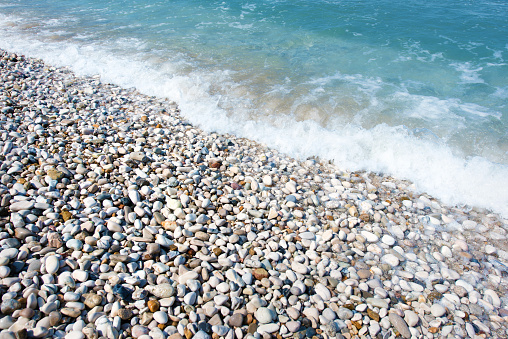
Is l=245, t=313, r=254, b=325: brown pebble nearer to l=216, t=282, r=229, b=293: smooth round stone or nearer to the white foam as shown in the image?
l=216, t=282, r=229, b=293: smooth round stone

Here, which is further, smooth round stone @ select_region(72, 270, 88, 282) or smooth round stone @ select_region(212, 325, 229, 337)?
smooth round stone @ select_region(72, 270, 88, 282)

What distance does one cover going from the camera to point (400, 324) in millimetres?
2990

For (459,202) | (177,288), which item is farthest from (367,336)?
(459,202)

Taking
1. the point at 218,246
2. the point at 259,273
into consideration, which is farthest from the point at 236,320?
the point at 218,246

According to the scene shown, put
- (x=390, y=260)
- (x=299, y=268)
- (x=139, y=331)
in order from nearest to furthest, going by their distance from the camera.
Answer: (x=139, y=331), (x=299, y=268), (x=390, y=260)

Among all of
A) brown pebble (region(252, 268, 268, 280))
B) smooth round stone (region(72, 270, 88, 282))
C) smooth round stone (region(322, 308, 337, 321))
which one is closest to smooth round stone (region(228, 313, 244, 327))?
brown pebble (region(252, 268, 268, 280))

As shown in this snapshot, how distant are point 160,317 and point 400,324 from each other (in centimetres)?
242

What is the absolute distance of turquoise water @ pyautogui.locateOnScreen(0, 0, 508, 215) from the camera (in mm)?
5898

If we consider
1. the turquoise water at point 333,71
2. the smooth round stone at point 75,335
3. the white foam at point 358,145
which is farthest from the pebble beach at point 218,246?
the turquoise water at point 333,71

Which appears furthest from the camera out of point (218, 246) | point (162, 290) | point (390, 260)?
point (390, 260)

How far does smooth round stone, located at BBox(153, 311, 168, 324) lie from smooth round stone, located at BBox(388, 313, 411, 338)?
230cm

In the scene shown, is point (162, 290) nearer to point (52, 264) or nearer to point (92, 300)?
point (92, 300)

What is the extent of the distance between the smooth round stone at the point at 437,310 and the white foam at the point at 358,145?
7.44ft

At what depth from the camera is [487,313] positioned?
10.6ft
